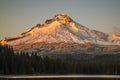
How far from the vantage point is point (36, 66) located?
14175cm

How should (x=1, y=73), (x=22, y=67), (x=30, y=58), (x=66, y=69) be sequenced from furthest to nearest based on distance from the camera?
1. (x=66, y=69)
2. (x=30, y=58)
3. (x=22, y=67)
4. (x=1, y=73)

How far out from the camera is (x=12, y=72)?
419 feet

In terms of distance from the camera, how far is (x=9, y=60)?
421 feet

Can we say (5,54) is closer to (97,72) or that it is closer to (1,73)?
(1,73)

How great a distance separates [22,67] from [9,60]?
215 inches

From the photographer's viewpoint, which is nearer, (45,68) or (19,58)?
(19,58)

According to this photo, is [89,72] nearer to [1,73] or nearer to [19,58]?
[19,58]

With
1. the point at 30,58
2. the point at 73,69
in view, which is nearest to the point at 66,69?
the point at 73,69

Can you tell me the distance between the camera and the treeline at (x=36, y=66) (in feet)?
419

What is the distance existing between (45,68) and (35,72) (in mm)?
7942

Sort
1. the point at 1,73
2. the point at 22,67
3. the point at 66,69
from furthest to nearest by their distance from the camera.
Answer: the point at 66,69, the point at 22,67, the point at 1,73

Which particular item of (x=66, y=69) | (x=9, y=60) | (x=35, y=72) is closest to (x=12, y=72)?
(x=9, y=60)

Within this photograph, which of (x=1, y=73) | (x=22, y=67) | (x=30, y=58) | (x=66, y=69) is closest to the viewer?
(x=1, y=73)

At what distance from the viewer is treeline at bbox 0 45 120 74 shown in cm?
12764
